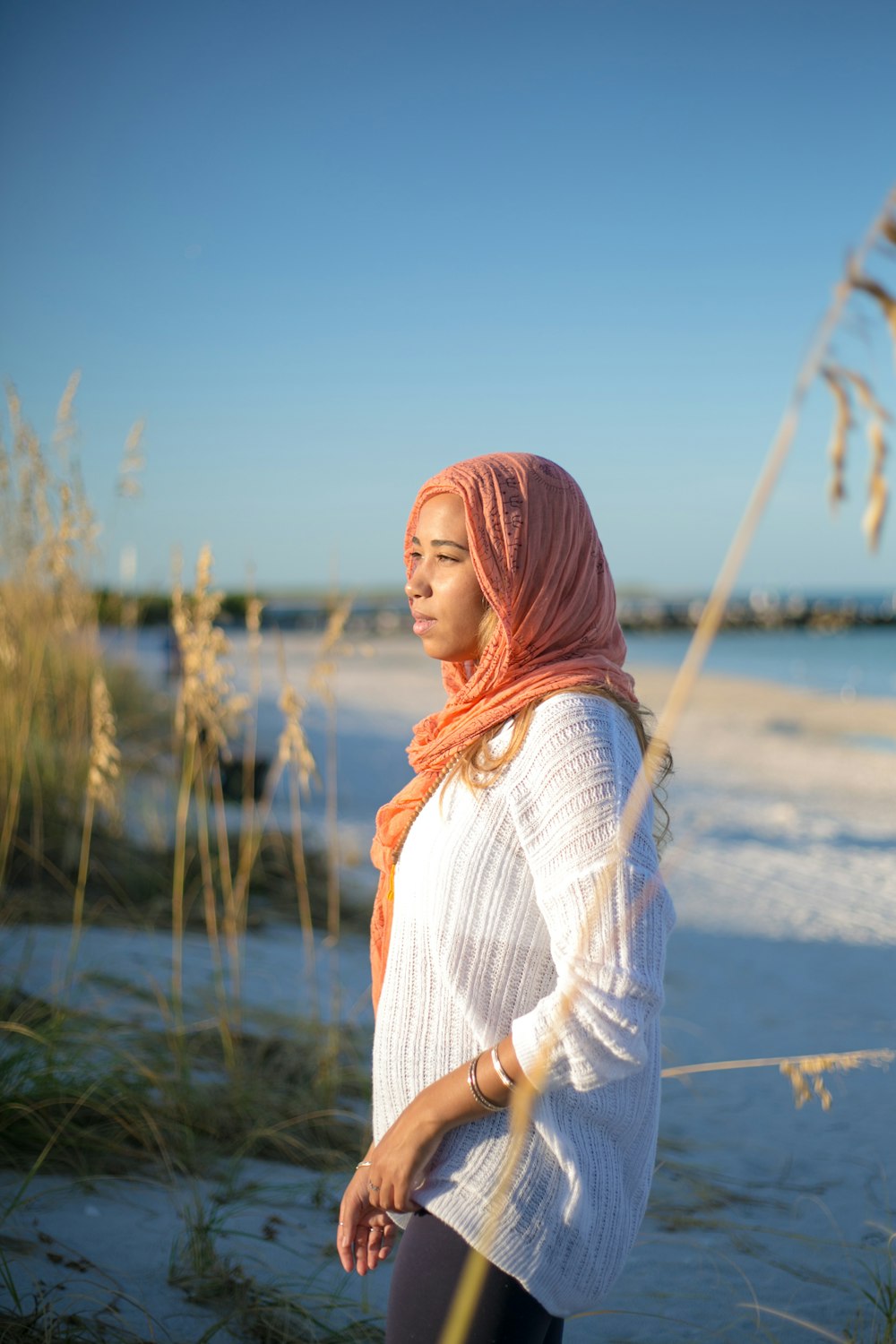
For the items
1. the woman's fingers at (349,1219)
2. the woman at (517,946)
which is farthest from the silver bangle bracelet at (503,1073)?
the woman's fingers at (349,1219)

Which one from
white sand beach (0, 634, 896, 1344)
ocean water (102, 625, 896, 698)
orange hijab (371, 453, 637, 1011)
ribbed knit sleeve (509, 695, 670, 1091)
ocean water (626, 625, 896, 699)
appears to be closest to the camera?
ribbed knit sleeve (509, 695, 670, 1091)

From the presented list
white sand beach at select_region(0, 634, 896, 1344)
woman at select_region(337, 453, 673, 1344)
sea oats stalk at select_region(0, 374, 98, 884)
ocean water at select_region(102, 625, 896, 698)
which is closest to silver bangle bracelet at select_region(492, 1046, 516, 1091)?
woman at select_region(337, 453, 673, 1344)

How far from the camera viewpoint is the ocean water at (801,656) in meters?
31.1

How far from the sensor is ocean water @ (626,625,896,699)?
31.1 m

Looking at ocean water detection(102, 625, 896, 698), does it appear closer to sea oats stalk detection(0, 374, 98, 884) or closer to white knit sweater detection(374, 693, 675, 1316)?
sea oats stalk detection(0, 374, 98, 884)

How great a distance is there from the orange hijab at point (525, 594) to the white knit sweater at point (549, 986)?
0.23 feet

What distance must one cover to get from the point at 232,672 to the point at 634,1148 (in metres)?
1.87

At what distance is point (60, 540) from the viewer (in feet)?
12.2

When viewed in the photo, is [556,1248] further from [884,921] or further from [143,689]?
[143,689]

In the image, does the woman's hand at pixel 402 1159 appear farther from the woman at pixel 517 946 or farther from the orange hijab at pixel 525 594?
the orange hijab at pixel 525 594

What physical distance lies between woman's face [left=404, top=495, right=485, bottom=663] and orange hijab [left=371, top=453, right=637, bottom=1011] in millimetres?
35

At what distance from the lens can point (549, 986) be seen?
1.45 m

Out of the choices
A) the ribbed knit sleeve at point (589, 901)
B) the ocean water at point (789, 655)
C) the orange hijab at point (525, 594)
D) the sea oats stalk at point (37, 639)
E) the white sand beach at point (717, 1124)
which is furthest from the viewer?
the ocean water at point (789, 655)

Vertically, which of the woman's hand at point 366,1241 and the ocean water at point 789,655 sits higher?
the woman's hand at point 366,1241
